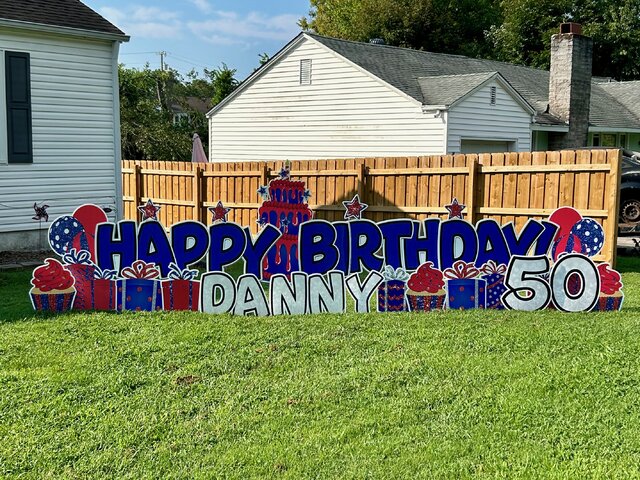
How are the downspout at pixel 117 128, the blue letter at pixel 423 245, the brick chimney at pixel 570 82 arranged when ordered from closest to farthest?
the blue letter at pixel 423 245 < the downspout at pixel 117 128 < the brick chimney at pixel 570 82

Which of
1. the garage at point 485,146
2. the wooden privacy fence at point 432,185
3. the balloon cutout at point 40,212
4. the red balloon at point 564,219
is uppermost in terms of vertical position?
the garage at point 485,146

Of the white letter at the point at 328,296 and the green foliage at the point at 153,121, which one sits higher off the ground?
the green foliage at the point at 153,121

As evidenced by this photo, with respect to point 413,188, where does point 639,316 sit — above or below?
below

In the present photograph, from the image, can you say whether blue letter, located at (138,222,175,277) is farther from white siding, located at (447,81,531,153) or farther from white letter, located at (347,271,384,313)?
white siding, located at (447,81,531,153)

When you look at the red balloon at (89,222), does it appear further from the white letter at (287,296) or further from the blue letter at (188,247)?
the white letter at (287,296)

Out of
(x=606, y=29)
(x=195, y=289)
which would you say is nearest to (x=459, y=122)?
(x=195, y=289)

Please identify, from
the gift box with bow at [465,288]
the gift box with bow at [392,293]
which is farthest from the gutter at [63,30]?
the gift box with bow at [465,288]

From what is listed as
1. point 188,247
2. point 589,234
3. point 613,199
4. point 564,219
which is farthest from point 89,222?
point 613,199

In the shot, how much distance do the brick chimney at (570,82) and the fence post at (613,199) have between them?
1488 centimetres

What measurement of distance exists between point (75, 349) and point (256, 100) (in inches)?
635

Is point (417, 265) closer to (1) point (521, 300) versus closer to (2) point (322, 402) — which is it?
(1) point (521, 300)

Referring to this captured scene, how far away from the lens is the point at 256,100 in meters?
20.8

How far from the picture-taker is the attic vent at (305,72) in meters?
19.4

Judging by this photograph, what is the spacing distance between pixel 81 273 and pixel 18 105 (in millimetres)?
4936
